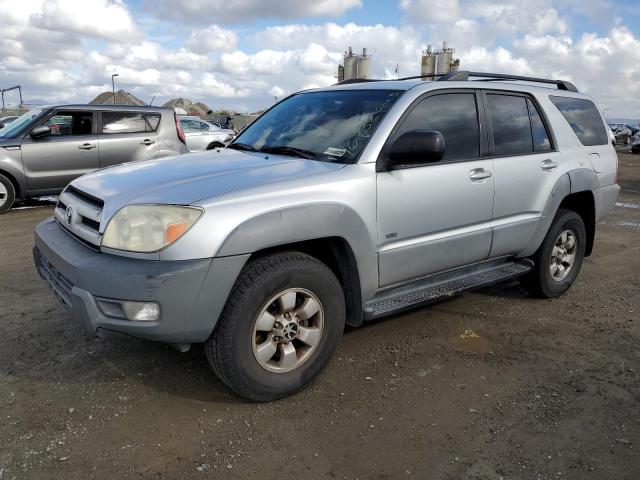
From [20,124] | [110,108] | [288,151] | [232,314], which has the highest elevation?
[110,108]

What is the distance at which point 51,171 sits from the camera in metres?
8.59

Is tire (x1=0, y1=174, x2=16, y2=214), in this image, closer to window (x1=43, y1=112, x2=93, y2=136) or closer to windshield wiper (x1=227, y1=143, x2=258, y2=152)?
window (x1=43, y1=112, x2=93, y2=136)

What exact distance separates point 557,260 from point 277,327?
2966mm

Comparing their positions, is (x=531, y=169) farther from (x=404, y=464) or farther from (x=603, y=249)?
(x=603, y=249)

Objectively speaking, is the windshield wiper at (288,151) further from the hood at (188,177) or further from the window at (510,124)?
the window at (510,124)

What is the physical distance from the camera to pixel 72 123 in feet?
29.1

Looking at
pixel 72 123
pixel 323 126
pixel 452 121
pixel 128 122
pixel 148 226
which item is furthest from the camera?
pixel 128 122

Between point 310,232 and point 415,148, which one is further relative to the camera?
point 415,148

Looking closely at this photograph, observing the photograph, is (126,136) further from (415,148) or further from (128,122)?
(415,148)

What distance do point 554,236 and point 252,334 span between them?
2932 millimetres

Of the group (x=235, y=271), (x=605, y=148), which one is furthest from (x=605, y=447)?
(x=605, y=148)

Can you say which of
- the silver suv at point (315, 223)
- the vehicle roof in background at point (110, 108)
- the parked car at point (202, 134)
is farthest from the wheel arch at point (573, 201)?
the parked car at point (202, 134)

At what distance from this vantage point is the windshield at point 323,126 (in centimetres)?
336

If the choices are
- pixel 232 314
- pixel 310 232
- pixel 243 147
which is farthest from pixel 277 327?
pixel 243 147
